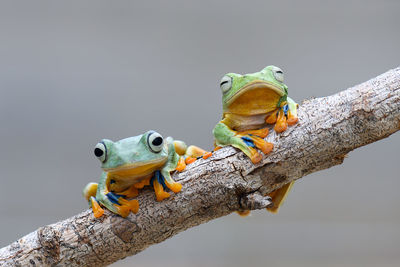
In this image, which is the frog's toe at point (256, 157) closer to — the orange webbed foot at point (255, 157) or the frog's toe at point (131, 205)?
the orange webbed foot at point (255, 157)

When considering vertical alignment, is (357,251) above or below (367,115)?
below

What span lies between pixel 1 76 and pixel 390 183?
5.72 metres

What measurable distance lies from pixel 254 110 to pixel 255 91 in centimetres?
12

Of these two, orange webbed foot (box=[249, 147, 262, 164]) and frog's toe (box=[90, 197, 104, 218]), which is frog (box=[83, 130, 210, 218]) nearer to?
frog's toe (box=[90, 197, 104, 218])

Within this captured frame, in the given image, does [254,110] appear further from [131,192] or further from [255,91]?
[131,192]

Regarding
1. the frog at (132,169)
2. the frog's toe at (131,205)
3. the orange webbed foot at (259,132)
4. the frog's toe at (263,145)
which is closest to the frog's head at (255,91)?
the orange webbed foot at (259,132)

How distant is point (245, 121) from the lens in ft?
8.04

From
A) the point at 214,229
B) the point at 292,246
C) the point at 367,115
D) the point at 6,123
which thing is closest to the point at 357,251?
the point at 292,246

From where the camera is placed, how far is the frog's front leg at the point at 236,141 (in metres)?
2.22

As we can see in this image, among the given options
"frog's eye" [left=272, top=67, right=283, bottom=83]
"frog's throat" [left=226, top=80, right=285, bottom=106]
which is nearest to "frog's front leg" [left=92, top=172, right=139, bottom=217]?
"frog's throat" [left=226, top=80, right=285, bottom=106]

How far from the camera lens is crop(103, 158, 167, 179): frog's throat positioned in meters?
2.16

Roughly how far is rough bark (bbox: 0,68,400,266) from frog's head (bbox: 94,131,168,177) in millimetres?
165

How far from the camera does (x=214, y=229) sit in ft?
19.8

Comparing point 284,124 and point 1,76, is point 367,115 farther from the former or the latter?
point 1,76
